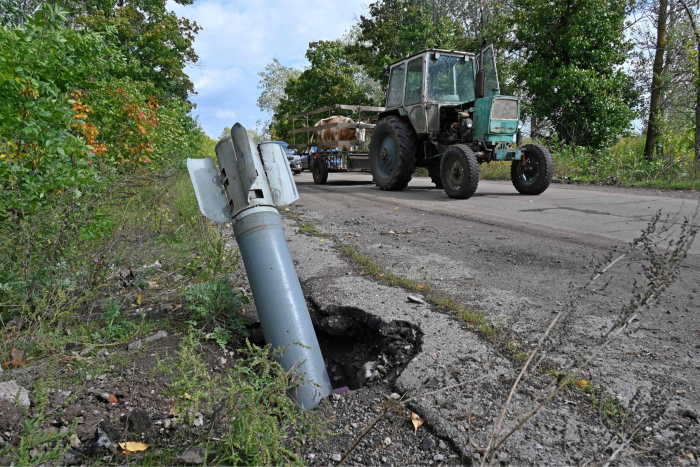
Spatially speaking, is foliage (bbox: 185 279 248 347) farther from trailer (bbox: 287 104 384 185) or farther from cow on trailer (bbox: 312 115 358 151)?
cow on trailer (bbox: 312 115 358 151)

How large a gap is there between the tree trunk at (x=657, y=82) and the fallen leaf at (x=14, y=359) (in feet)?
42.5

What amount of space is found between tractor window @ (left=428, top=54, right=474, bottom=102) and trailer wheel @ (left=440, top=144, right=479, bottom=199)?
1.70 m

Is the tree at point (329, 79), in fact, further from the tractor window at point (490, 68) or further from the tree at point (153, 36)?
the tractor window at point (490, 68)

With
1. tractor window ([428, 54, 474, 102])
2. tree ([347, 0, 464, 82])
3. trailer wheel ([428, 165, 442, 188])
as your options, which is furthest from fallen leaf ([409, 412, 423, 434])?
tree ([347, 0, 464, 82])

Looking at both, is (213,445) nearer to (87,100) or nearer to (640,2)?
(87,100)

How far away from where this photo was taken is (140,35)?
20344 millimetres

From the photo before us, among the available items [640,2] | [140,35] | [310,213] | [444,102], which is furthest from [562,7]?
[140,35]

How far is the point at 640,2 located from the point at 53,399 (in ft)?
51.2

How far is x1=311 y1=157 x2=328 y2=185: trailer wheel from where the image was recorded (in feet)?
40.8

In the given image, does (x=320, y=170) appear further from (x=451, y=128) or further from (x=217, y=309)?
(x=217, y=309)

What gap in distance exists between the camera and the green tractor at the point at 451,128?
7609 millimetres

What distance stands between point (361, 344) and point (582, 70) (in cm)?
1330

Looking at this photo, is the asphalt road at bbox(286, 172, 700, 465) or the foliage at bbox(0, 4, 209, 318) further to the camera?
the foliage at bbox(0, 4, 209, 318)

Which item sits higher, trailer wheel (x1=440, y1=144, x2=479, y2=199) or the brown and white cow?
the brown and white cow
